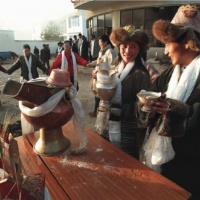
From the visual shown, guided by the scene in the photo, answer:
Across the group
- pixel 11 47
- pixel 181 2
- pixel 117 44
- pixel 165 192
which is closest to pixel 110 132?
pixel 117 44

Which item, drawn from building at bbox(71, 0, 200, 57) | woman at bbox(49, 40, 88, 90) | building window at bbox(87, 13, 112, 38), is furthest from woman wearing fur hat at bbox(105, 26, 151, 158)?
building window at bbox(87, 13, 112, 38)

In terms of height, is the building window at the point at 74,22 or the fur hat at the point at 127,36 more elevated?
the building window at the point at 74,22

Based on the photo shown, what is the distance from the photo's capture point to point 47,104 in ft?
3.32

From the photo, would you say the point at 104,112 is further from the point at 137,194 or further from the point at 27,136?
the point at 137,194

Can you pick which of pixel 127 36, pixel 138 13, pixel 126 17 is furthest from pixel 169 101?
pixel 126 17

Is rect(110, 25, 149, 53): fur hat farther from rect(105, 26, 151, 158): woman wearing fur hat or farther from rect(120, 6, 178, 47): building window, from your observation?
rect(120, 6, 178, 47): building window

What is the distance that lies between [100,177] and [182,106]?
0.51m

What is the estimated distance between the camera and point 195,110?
3.73 feet

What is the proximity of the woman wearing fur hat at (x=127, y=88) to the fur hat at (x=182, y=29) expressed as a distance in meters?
0.42

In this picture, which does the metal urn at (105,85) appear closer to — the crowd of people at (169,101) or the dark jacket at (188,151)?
the crowd of people at (169,101)

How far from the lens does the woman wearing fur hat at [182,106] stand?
1118 millimetres

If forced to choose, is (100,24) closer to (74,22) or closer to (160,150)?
(160,150)

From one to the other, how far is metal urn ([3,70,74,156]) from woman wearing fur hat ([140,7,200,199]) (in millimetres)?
430

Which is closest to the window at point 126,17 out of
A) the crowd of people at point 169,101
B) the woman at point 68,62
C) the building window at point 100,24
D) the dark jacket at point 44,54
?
the building window at point 100,24
